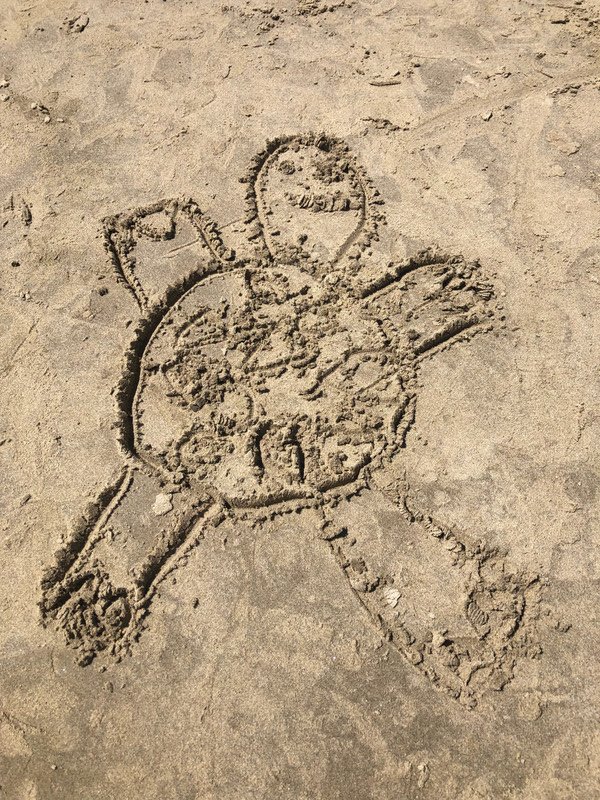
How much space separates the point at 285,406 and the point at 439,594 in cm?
109

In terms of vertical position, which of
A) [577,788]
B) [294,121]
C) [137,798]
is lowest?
[577,788]

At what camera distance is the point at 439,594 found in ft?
8.74

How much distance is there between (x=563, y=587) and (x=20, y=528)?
225cm

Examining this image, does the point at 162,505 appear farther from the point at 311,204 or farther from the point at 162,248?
the point at 311,204

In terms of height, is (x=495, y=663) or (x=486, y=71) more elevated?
(x=486, y=71)

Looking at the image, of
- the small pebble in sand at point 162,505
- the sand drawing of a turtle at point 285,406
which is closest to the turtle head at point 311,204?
the sand drawing of a turtle at point 285,406

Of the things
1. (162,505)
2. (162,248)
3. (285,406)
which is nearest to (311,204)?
(162,248)

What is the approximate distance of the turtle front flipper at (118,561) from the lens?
8.70ft

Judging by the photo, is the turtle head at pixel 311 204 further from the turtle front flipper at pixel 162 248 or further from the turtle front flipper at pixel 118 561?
the turtle front flipper at pixel 118 561

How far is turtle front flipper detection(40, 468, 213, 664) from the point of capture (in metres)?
2.65

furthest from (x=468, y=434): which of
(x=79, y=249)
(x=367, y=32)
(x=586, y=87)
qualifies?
(x=367, y=32)

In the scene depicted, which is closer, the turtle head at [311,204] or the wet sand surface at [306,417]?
the wet sand surface at [306,417]

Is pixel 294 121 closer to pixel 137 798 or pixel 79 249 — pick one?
pixel 79 249

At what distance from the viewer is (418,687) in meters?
2.49
